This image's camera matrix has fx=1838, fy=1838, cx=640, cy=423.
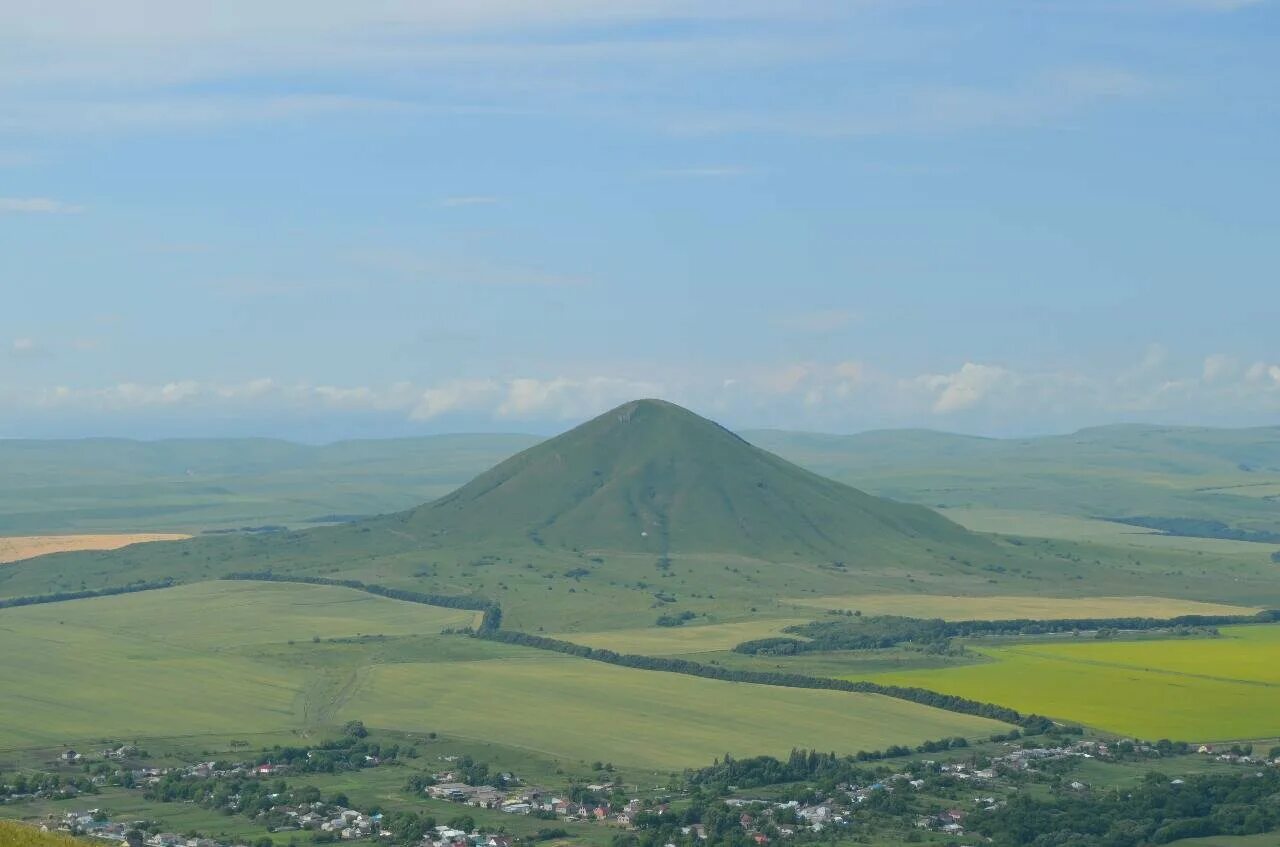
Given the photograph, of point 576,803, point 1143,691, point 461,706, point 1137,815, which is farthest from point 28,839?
point 1143,691

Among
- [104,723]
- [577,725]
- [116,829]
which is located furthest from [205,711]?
[116,829]

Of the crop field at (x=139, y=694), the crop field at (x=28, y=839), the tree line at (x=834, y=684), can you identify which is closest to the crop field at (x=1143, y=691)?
the tree line at (x=834, y=684)

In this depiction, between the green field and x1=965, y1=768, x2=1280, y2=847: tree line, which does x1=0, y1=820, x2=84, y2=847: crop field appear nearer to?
x1=965, y1=768, x2=1280, y2=847: tree line

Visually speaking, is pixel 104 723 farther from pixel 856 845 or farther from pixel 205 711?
pixel 856 845

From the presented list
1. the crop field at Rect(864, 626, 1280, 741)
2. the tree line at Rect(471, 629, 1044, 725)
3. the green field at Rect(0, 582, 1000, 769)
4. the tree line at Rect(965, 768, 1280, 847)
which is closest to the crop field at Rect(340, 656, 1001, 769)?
the green field at Rect(0, 582, 1000, 769)

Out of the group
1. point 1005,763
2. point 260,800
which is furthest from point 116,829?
point 1005,763

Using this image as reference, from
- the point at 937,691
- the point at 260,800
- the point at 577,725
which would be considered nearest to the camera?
the point at 260,800

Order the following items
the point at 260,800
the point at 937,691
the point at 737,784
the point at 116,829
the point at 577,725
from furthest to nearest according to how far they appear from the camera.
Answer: the point at 937,691
the point at 577,725
the point at 737,784
the point at 260,800
the point at 116,829

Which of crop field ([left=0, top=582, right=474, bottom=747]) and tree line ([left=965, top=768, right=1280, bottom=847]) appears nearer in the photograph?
tree line ([left=965, top=768, right=1280, bottom=847])

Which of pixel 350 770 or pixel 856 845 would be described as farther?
pixel 350 770
